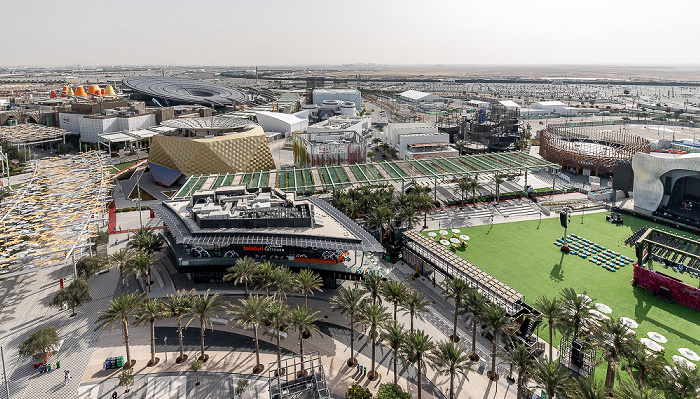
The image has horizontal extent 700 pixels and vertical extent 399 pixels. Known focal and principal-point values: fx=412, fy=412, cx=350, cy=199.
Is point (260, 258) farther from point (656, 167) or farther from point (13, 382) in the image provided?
point (656, 167)

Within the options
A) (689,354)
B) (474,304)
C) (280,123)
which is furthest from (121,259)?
(280,123)

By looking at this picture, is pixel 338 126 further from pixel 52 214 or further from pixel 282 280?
pixel 282 280

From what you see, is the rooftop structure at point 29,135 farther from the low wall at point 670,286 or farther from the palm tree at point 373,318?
the low wall at point 670,286

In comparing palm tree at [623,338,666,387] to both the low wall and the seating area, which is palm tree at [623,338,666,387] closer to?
the low wall

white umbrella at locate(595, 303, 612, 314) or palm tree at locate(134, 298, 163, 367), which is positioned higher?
palm tree at locate(134, 298, 163, 367)

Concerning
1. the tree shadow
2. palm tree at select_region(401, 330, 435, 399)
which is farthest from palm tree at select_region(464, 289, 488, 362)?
the tree shadow

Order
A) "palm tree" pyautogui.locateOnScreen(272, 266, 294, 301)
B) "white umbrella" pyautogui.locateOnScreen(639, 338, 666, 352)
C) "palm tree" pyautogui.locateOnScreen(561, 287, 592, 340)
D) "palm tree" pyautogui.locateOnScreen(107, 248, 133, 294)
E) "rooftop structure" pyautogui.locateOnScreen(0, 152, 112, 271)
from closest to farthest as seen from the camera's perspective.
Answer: "palm tree" pyautogui.locateOnScreen(561, 287, 592, 340) → "white umbrella" pyautogui.locateOnScreen(639, 338, 666, 352) → "palm tree" pyautogui.locateOnScreen(272, 266, 294, 301) → "palm tree" pyautogui.locateOnScreen(107, 248, 133, 294) → "rooftop structure" pyautogui.locateOnScreen(0, 152, 112, 271)
